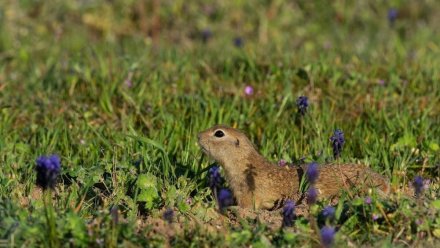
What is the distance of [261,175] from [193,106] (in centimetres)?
146

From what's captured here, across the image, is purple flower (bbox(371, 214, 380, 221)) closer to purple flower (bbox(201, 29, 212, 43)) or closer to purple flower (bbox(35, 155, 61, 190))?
purple flower (bbox(35, 155, 61, 190))

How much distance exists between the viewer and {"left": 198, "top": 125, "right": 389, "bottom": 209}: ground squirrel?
5.53 meters

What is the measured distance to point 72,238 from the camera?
4.40 m

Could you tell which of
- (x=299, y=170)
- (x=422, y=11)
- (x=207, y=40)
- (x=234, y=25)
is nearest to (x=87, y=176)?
(x=299, y=170)

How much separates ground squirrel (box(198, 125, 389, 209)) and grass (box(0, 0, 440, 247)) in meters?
0.20

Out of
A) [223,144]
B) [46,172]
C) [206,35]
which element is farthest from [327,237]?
[206,35]

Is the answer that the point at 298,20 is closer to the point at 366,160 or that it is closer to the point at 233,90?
the point at 233,90

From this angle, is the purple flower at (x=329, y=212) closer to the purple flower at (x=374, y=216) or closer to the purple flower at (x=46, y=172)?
the purple flower at (x=374, y=216)

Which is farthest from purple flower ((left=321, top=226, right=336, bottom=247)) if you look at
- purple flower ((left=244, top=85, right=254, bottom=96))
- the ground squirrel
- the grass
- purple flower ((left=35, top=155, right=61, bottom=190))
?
purple flower ((left=244, top=85, right=254, bottom=96))

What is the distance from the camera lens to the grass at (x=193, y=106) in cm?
470

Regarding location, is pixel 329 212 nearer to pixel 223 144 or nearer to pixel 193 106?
pixel 223 144

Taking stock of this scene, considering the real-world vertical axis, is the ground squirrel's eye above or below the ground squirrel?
above

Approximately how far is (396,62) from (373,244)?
147 inches

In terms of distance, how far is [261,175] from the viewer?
5.74m
